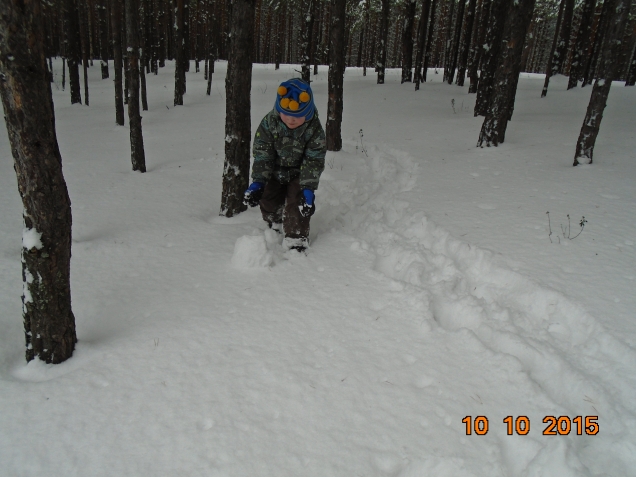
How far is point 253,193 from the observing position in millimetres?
3920

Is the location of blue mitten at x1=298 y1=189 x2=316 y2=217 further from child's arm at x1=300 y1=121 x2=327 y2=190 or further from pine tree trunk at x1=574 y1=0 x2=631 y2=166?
pine tree trunk at x1=574 y1=0 x2=631 y2=166

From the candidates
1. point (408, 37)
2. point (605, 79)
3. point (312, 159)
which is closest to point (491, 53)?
point (605, 79)

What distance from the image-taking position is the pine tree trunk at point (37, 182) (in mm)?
1976

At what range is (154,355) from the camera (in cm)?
261

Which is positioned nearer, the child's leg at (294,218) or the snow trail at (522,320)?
the snow trail at (522,320)

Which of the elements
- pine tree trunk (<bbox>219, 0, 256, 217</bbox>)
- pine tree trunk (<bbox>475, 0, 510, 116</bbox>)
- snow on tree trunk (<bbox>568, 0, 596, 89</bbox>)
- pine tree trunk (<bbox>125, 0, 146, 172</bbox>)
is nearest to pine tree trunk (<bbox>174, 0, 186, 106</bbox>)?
pine tree trunk (<bbox>125, 0, 146, 172</bbox>)

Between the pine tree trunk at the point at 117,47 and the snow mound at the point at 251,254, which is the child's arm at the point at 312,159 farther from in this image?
the pine tree trunk at the point at 117,47

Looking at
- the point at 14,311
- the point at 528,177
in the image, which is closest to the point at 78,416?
the point at 14,311

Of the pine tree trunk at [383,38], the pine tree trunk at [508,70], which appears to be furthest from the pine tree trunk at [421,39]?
the pine tree trunk at [508,70]

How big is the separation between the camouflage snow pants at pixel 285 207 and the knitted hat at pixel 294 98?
802mm

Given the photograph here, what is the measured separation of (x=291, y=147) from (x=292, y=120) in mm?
327

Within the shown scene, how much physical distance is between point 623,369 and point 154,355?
324cm

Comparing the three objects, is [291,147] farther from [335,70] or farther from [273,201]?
[335,70]

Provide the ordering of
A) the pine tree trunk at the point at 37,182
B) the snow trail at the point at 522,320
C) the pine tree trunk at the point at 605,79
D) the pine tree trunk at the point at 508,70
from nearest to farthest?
1. the pine tree trunk at the point at 37,182
2. the snow trail at the point at 522,320
3. the pine tree trunk at the point at 605,79
4. the pine tree trunk at the point at 508,70
